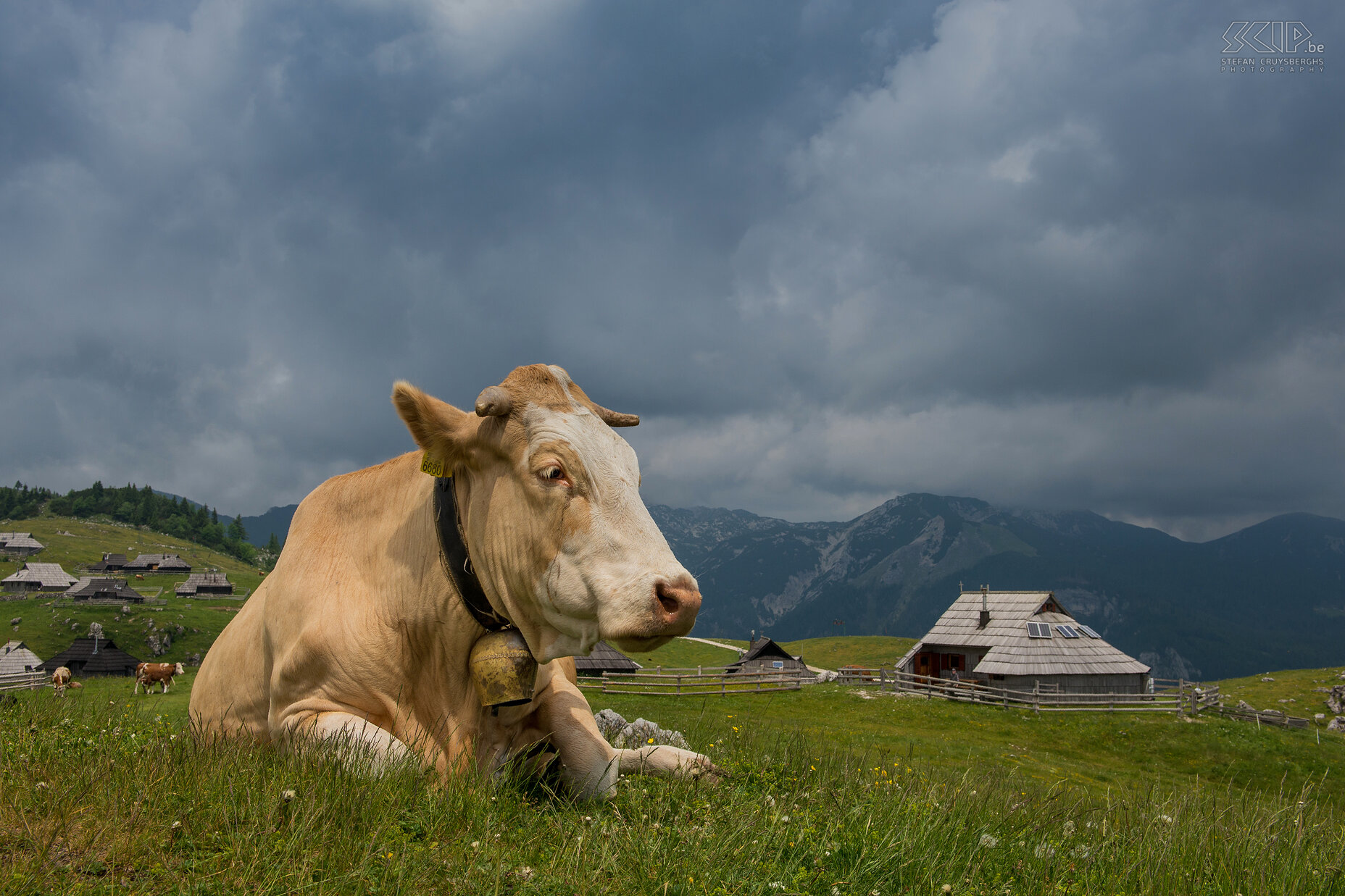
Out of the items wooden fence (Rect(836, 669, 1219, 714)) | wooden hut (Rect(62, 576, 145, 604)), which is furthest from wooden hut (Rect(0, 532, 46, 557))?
wooden fence (Rect(836, 669, 1219, 714))

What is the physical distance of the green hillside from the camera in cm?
7431

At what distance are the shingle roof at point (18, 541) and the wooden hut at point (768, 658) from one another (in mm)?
142775

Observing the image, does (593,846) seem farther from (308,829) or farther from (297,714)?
(297,714)

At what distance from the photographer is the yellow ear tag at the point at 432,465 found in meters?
3.53

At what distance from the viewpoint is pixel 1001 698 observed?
37250 millimetres

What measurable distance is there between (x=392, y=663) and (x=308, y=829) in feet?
4.12

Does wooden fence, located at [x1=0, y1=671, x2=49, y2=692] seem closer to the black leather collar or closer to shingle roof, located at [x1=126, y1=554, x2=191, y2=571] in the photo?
the black leather collar

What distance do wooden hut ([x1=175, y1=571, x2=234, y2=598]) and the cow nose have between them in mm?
127155

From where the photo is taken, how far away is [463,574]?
11.7ft

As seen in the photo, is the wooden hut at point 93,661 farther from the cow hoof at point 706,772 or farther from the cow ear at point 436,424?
the cow hoof at point 706,772

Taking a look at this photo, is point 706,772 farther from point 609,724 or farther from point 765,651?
point 765,651

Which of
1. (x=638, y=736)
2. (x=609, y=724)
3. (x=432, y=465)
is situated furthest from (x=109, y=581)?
(x=432, y=465)

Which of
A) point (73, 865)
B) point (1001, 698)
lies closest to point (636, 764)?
point (73, 865)

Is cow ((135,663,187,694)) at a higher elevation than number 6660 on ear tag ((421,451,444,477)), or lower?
lower
